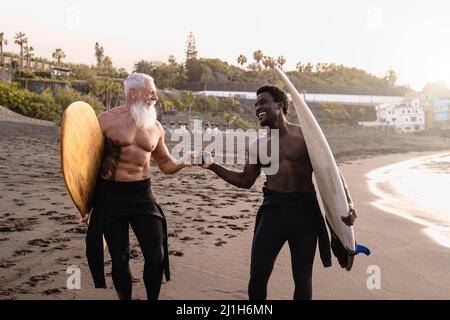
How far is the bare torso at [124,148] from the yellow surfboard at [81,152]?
7cm

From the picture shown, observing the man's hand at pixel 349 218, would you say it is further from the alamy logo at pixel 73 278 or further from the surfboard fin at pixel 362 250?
the alamy logo at pixel 73 278

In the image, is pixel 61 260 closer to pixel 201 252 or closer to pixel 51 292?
pixel 51 292

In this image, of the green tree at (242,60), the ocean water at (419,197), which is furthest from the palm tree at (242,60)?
the ocean water at (419,197)

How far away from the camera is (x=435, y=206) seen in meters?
8.98

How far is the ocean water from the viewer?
7.09 meters

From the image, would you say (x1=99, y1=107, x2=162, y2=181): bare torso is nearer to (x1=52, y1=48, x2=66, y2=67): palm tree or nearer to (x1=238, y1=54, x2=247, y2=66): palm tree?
(x1=52, y1=48, x2=66, y2=67): palm tree

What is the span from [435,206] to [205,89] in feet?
160

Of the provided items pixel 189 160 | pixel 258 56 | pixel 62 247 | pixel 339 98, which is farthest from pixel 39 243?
pixel 258 56

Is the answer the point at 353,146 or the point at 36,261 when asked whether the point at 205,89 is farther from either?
the point at 36,261

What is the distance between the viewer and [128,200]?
10.2 ft

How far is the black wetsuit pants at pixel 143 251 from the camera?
3066 mm

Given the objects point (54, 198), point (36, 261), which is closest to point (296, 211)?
point (36, 261)

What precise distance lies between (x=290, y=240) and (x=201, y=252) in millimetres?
2100

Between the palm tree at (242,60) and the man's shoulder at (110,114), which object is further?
the palm tree at (242,60)
